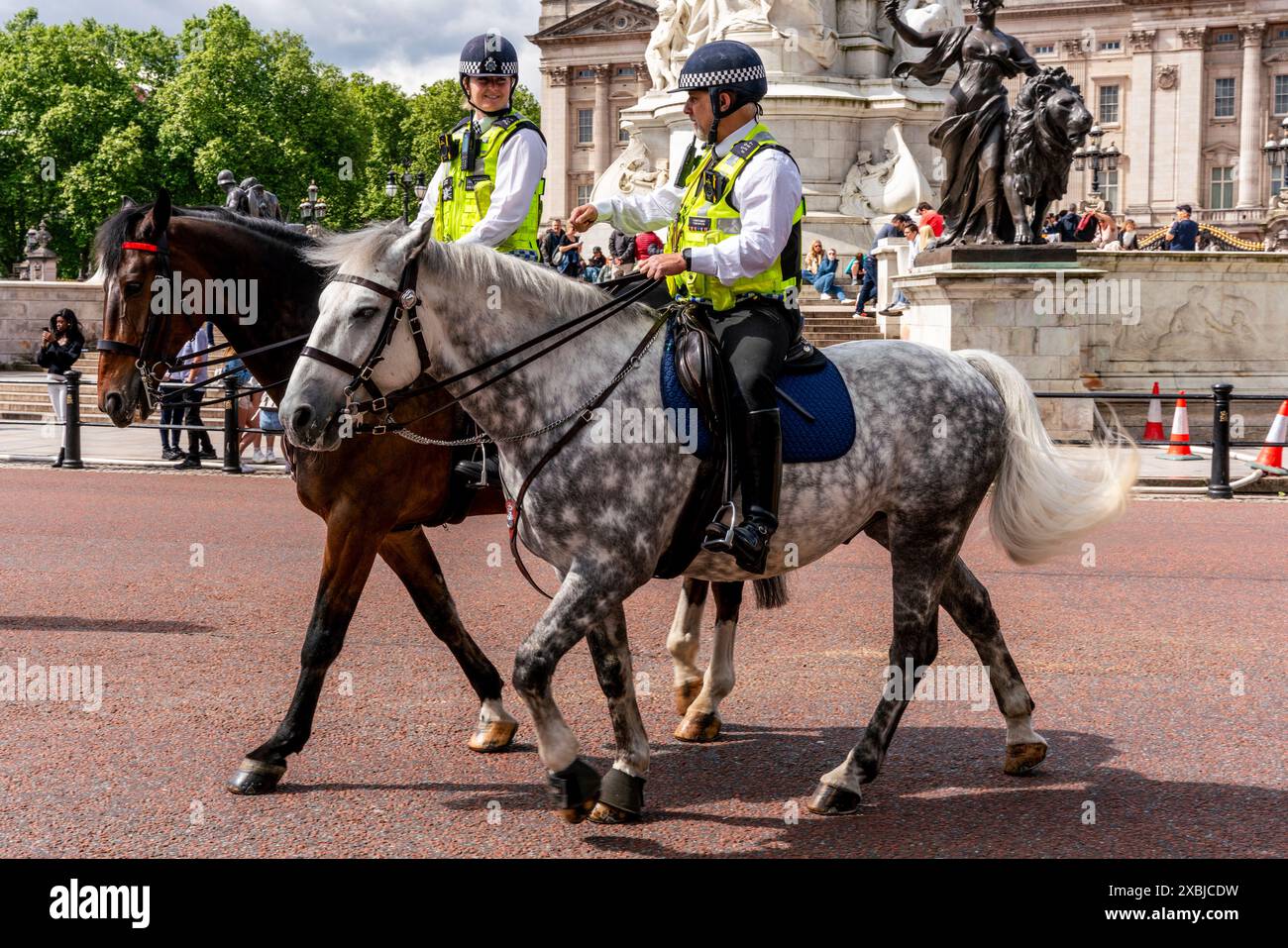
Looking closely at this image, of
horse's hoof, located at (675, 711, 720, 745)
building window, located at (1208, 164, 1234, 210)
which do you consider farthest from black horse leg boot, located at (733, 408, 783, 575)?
building window, located at (1208, 164, 1234, 210)

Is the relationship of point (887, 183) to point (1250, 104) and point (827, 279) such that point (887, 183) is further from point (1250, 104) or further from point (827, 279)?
point (1250, 104)

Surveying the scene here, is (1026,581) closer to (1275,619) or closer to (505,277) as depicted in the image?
(1275,619)

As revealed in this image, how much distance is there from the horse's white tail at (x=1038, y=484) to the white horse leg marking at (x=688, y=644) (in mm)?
1530

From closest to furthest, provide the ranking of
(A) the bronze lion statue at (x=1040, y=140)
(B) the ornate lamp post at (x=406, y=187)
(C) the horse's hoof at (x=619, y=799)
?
(C) the horse's hoof at (x=619, y=799) → (B) the ornate lamp post at (x=406, y=187) → (A) the bronze lion statue at (x=1040, y=140)

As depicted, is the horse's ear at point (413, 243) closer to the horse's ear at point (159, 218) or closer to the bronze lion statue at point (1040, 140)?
the horse's ear at point (159, 218)

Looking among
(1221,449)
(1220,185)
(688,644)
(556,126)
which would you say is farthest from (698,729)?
(556,126)

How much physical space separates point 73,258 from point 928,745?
247ft

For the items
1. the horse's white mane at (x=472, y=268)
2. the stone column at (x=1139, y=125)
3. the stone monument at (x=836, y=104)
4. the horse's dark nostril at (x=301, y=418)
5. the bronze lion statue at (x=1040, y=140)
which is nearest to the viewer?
the horse's dark nostril at (x=301, y=418)

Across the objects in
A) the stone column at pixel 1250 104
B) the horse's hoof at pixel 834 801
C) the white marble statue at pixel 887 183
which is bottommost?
the horse's hoof at pixel 834 801

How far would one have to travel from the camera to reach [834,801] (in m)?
5.79

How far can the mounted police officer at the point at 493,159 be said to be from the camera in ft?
21.9

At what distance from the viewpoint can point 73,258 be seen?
74.6 meters

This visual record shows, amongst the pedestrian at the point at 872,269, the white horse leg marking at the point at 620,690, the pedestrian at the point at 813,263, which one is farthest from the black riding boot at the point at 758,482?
the pedestrian at the point at 813,263
